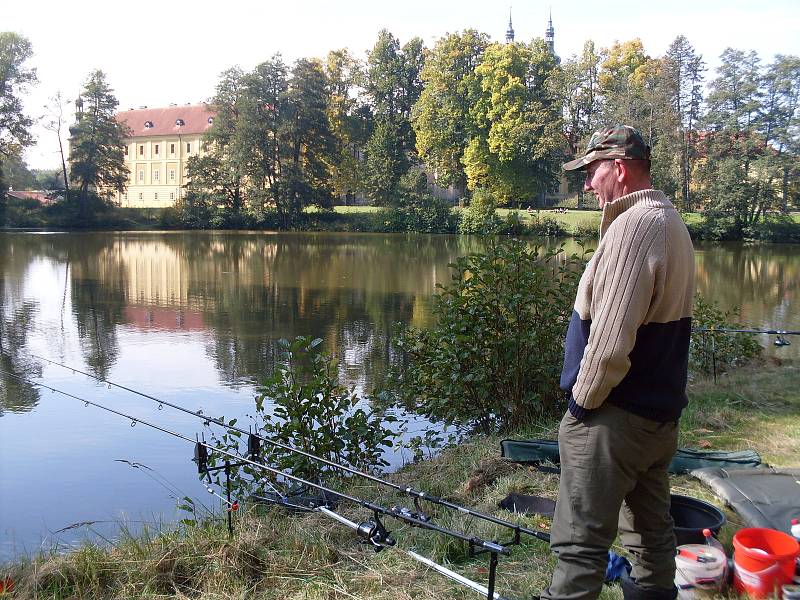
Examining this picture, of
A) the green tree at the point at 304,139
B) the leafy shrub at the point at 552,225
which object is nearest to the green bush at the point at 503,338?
the leafy shrub at the point at 552,225

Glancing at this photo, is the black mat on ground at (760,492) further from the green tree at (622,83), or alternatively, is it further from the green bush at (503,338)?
the green tree at (622,83)

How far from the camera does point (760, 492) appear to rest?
12.6ft

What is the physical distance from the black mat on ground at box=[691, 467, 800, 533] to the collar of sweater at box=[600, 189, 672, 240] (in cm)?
197

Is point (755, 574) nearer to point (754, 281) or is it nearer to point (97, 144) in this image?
point (754, 281)

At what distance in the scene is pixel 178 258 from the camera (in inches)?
1046

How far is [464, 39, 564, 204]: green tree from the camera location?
43.9 m

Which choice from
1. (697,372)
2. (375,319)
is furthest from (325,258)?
(697,372)

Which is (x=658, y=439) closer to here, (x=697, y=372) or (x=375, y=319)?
(x=697, y=372)

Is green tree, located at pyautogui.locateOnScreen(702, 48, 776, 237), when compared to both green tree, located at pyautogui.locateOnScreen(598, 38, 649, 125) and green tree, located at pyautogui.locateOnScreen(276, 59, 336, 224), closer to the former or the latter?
green tree, located at pyautogui.locateOnScreen(598, 38, 649, 125)

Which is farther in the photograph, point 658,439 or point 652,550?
point 652,550

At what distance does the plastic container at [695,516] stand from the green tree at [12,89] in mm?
50234

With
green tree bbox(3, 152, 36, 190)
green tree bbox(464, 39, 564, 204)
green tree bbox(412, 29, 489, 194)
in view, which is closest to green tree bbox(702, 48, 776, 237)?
green tree bbox(464, 39, 564, 204)

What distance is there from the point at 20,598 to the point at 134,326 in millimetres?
10372

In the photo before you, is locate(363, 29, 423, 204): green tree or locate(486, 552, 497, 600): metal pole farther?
locate(363, 29, 423, 204): green tree
